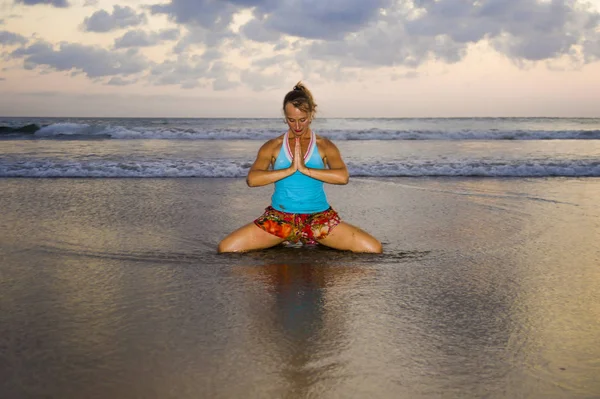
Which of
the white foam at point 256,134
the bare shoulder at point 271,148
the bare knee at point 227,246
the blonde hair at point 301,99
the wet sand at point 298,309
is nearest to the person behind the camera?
the wet sand at point 298,309

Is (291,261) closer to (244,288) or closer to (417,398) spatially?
(244,288)

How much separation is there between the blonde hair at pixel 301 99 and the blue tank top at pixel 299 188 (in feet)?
1.24

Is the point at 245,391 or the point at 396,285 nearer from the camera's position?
the point at 245,391

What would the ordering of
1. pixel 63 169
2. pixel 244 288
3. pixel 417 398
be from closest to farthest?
pixel 417 398
pixel 244 288
pixel 63 169

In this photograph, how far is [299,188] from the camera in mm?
5055

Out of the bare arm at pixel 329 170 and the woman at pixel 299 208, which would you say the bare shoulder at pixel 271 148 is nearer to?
the woman at pixel 299 208

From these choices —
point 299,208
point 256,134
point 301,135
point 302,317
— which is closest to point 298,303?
point 302,317

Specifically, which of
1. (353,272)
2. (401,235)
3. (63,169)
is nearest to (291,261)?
(353,272)

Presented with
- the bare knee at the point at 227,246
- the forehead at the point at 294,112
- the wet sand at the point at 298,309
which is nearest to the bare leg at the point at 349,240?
the wet sand at the point at 298,309

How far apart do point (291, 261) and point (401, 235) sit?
1.56 m

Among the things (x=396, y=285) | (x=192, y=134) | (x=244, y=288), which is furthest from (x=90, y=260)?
(x=192, y=134)

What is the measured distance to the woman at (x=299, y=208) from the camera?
495 centimetres

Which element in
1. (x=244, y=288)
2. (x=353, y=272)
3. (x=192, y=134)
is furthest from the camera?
(x=192, y=134)

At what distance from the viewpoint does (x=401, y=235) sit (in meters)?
5.76
